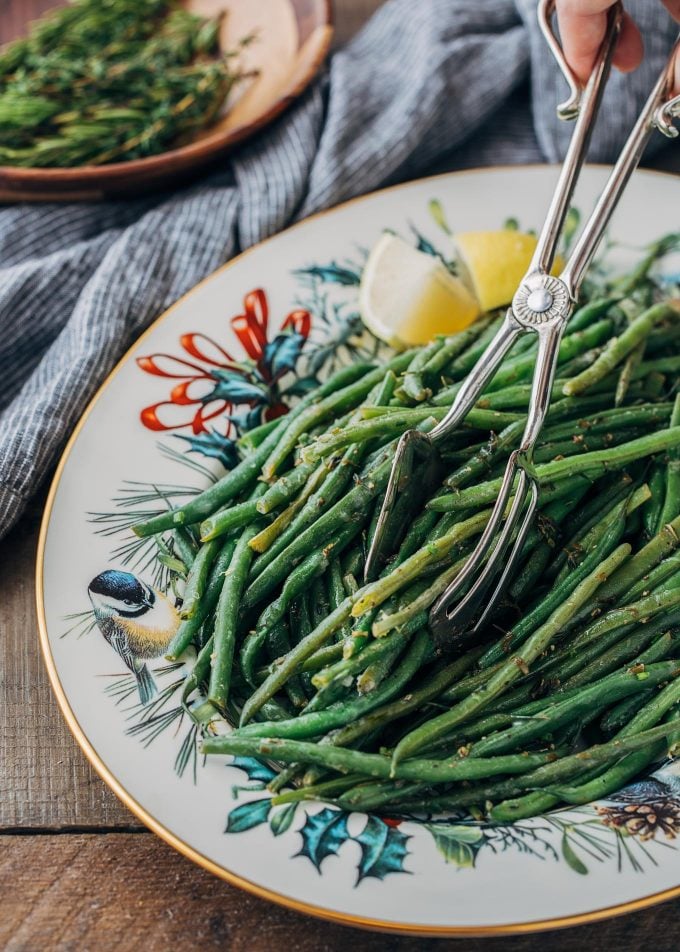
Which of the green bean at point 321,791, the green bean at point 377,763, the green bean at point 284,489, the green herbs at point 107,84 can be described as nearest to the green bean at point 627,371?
the green bean at point 284,489

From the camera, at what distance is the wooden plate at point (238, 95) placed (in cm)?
407

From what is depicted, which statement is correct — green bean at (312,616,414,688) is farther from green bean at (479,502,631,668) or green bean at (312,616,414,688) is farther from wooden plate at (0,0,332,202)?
wooden plate at (0,0,332,202)

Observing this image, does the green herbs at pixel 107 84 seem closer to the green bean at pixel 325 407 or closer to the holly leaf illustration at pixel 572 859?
the green bean at pixel 325 407

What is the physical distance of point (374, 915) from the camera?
2211 mm

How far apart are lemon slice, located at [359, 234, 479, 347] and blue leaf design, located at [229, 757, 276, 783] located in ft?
5.32

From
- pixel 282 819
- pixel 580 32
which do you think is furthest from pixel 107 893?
pixel 580 32

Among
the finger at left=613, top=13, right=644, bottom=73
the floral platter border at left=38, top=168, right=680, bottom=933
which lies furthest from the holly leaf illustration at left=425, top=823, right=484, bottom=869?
the finger at left=613, top=13, right=644, bottom=73

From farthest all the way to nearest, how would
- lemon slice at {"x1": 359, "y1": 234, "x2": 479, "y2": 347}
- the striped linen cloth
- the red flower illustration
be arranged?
the striped linen cloth
lemon slice at {"x1": 359, "y1": 234, "x2": 479, "y2": 347}
the red flower illustration

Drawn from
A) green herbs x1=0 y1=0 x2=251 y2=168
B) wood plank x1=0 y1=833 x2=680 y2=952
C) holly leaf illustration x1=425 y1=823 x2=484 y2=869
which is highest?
green herbs x1=0 y1=0 x2=251 y2=168

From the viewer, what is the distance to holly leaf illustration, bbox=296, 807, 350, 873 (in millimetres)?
2309

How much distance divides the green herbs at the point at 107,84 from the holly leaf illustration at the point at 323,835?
3027 millimetres

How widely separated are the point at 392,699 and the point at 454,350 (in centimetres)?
122

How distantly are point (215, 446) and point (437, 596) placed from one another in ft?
3.47

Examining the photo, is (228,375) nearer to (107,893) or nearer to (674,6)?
(107,893)
